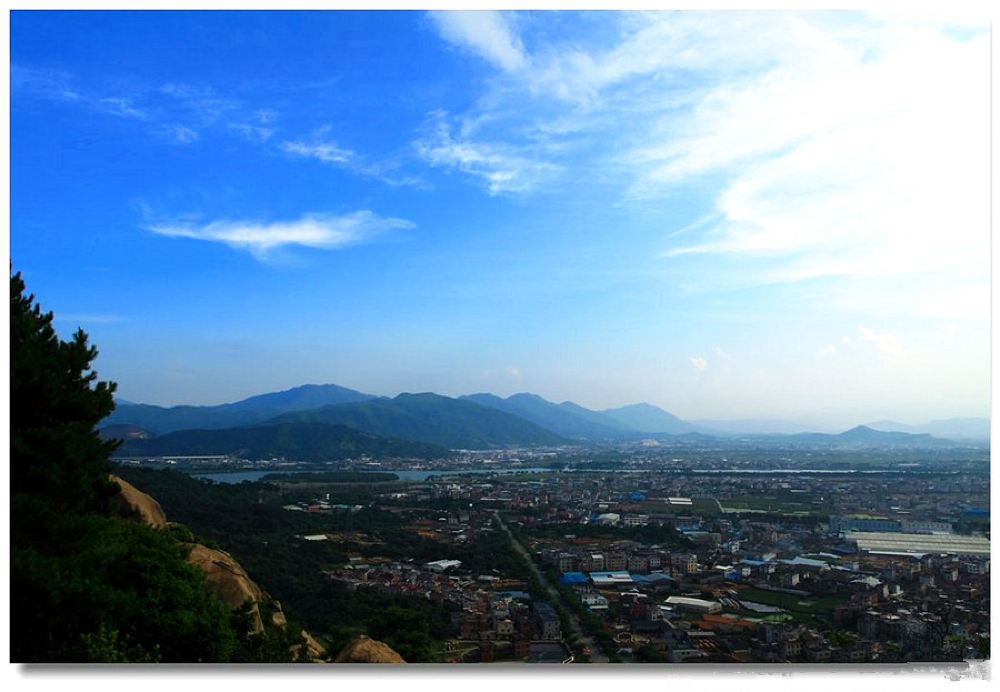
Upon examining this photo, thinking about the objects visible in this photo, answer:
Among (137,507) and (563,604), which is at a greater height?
(137,507)

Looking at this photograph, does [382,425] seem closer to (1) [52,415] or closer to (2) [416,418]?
(2) [416,418]

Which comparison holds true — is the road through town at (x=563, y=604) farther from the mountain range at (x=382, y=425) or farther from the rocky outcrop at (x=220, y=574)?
the mountain range at (x=382, y=425)

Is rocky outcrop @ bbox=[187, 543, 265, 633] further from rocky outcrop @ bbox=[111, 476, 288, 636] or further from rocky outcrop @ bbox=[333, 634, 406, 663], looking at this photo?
rocky outcrop @ bbox=[333, 634, 406, 663]

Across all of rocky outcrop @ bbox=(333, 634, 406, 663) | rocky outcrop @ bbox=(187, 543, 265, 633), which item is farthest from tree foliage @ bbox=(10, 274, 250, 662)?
rocky outcrop @ bbox=(333, 634, 406, 663)

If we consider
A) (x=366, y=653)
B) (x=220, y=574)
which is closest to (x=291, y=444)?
(x=220, y=574)

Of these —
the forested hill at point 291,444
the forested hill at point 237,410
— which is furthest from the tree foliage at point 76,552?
the forested hill at point 291,444
